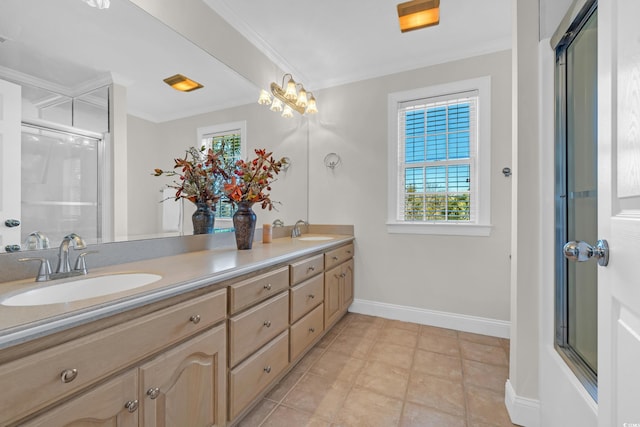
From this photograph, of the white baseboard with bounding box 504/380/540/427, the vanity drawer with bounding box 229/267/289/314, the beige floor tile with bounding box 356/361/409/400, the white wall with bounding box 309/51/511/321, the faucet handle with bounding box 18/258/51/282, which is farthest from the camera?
the white wall with bounding box 309/51/511/321

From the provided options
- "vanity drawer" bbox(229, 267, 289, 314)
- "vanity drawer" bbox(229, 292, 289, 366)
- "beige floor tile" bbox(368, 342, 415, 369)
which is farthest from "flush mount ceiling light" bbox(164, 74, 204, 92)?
"beige floor tile" bbox(368, 342, 415, 369)

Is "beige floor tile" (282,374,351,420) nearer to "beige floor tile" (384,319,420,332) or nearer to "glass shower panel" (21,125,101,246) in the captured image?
"beige floor tile" (384,319,420,332)

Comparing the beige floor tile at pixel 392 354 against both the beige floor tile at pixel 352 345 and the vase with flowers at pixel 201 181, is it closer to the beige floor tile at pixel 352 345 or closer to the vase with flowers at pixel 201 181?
the beige floor tile at pixel 352 345

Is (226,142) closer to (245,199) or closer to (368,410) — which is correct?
(245,199)

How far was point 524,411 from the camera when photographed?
4.52ft

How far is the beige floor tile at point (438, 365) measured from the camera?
5.98 ft

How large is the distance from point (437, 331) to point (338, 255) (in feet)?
3.66

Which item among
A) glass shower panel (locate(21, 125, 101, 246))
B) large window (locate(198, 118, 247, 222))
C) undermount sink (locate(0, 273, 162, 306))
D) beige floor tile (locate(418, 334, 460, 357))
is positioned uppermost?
large window (locate(198, 118, 247, 222))

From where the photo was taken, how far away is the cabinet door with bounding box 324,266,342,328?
2221mm

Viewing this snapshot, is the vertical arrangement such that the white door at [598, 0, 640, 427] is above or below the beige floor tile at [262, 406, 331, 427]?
above

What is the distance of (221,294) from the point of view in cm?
117

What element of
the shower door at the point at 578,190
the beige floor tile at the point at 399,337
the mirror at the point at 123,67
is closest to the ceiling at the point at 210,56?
the mirror at the point at 123,67

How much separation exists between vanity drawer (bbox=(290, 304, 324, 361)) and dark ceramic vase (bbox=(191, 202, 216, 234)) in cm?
86

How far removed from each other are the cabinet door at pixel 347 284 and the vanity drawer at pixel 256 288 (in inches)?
41.4
